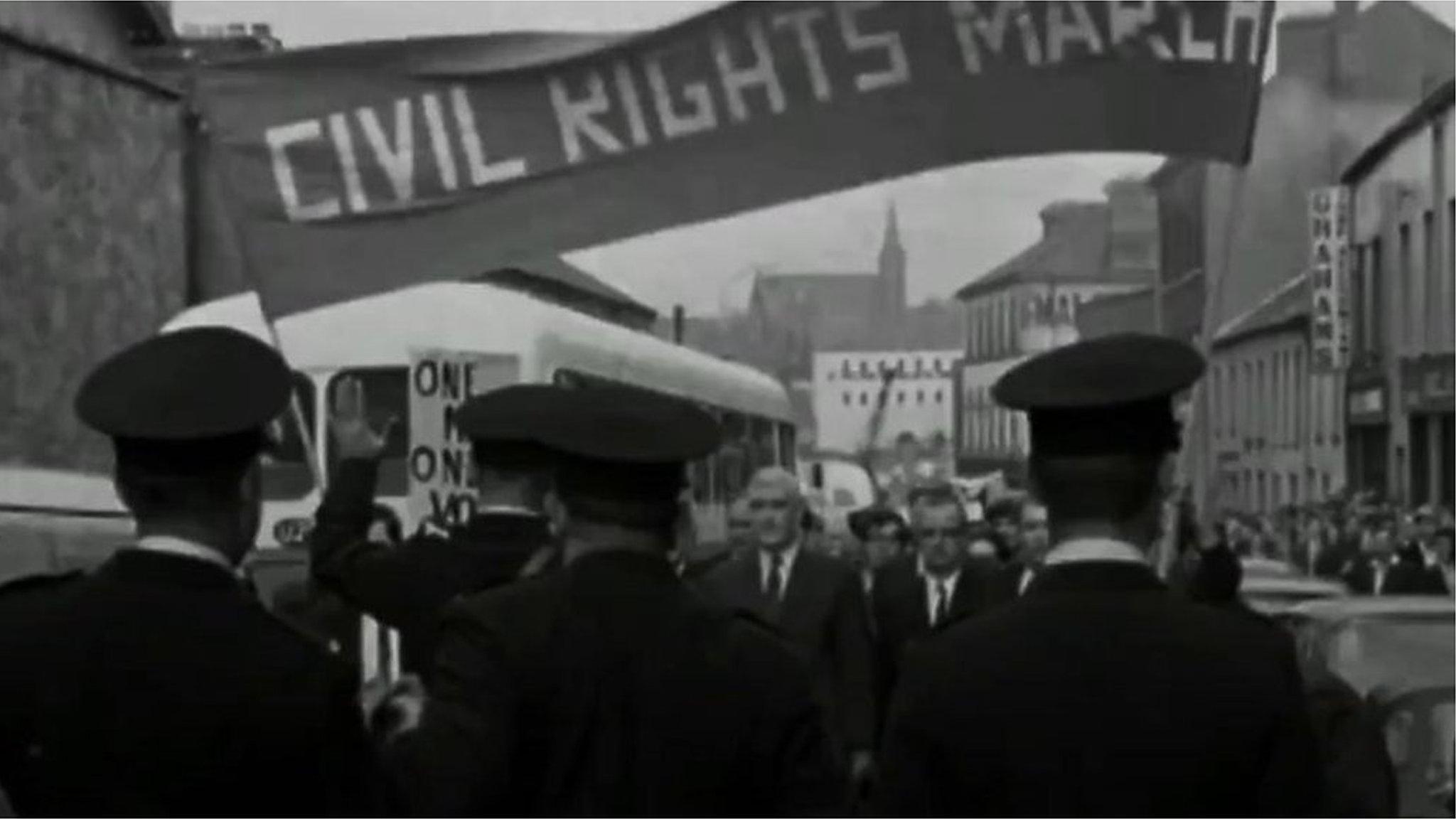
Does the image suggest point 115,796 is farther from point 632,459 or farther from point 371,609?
point 371,609

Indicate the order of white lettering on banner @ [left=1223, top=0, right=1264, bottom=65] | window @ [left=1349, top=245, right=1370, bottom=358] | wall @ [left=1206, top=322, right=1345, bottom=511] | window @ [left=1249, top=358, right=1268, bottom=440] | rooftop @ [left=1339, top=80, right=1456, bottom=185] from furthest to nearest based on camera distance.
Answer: window @ [left=1249, top=358, right=1268, bottom=440], wall @ [left=1206, top=322, right=1345, bottom=511], window @ [left=1349, top=245, right=1370, bottom=358], rooftop @ [left=1339, top=80, right=1456, bottom=185], white lettering on banner @ [left=1223, top=0, right=1264, bottom=65]

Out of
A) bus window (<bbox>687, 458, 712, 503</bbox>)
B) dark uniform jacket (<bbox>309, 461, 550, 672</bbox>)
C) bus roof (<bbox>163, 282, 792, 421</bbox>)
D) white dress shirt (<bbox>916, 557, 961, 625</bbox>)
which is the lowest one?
bus window (<bbox>687, 458, 712, 503</bbox>)

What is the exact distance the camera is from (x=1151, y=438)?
5105 millimetres

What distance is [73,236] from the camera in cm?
4672

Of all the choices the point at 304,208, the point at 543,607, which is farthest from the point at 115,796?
the point at 304,208

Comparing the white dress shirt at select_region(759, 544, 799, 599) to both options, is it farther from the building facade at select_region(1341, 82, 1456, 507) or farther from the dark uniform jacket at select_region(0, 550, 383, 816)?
the building facade at select_region(1341, 82, 1456, 507)

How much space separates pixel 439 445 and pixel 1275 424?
57000 millimetres

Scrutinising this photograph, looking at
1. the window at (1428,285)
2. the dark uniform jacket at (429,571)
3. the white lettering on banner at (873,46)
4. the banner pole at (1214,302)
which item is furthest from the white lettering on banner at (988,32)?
the window at (1428,285)

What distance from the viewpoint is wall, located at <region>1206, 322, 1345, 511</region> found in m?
63.6

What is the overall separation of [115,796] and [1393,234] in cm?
5151

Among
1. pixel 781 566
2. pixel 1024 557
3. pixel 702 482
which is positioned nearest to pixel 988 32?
pixel 781 566

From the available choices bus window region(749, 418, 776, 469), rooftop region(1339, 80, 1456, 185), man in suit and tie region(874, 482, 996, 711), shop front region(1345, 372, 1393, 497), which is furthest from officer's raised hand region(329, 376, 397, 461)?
shop front region(1345, 372, 1393, 497)

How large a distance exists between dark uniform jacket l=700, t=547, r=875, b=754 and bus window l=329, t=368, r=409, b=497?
9.60 metres

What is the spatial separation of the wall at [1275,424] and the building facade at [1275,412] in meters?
0.02
